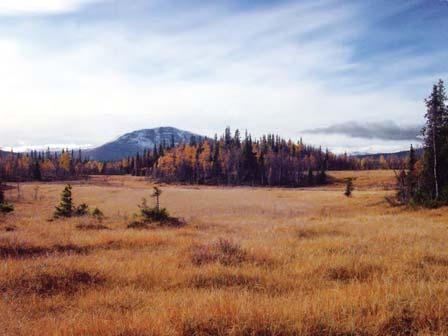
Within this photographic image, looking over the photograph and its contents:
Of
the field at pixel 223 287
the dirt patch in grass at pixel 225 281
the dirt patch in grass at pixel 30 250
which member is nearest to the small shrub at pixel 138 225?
the field at pixel 223 287

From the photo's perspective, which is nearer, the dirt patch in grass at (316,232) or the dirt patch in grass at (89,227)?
the dirt patch in grass at (316,232)

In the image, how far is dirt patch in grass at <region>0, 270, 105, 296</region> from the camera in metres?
6.98

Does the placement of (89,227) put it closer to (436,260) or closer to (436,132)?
(436,260)

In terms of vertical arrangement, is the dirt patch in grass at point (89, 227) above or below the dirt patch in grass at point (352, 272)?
below

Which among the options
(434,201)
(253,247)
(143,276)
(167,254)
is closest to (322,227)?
(253,247)

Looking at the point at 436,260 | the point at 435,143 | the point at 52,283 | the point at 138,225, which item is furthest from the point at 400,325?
the point at 435,143

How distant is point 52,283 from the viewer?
7.46m

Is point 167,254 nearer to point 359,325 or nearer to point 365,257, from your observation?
point 365,257

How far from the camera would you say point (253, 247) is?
11258mm

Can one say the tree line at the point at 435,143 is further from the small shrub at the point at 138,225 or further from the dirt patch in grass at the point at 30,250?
the dirt patch in grass at the point at 30,250

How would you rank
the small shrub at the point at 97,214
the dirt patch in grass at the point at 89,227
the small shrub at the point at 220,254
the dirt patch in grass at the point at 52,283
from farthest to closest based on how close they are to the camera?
the small shrub at the point at 97,214
the dirt patch in grass at the point at 89,227
the small shrub at the point at 220,254
the dirt patch in grass at the point at 52,283

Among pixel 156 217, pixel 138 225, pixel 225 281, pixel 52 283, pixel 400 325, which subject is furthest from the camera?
pixel 156 217

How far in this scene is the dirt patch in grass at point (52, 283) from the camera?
6.98m

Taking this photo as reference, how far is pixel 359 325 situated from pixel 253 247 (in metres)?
6.38
